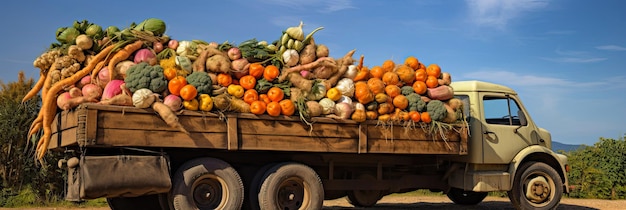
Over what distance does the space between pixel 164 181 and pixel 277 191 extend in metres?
1.50

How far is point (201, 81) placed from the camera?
7.84m

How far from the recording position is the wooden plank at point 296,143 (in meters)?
8.09

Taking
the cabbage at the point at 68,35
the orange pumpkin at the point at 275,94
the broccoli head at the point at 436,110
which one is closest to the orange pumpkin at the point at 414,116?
the broccoli head at the point at 436,110

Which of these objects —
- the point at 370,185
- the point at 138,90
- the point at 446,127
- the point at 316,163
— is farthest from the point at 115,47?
the point at 446,127

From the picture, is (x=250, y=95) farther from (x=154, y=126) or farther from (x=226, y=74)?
(x=154, y=126)

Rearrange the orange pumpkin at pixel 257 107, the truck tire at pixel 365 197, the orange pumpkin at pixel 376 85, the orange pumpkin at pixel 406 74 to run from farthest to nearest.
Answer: the truck tire at pixel 365 197, the orange pumpkin at pixel 406 74, the orange pumpkin at pixel 376 85, the orange pumpkin at pixel 257 107

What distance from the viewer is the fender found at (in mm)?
10586

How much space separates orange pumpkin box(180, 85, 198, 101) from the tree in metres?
6.53

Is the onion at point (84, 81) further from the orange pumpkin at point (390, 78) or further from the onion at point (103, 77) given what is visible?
the orange pumpkin at point (390, 78)

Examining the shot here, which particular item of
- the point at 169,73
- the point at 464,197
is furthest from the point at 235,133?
the point at 464,197

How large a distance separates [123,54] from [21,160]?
658 centimetres

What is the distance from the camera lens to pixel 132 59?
→ 321 inches

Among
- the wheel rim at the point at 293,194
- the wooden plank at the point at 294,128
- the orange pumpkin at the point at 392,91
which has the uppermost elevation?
the orange pumpkin at the point at 392,91

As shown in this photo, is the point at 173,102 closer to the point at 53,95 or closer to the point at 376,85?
the point at 53,95
